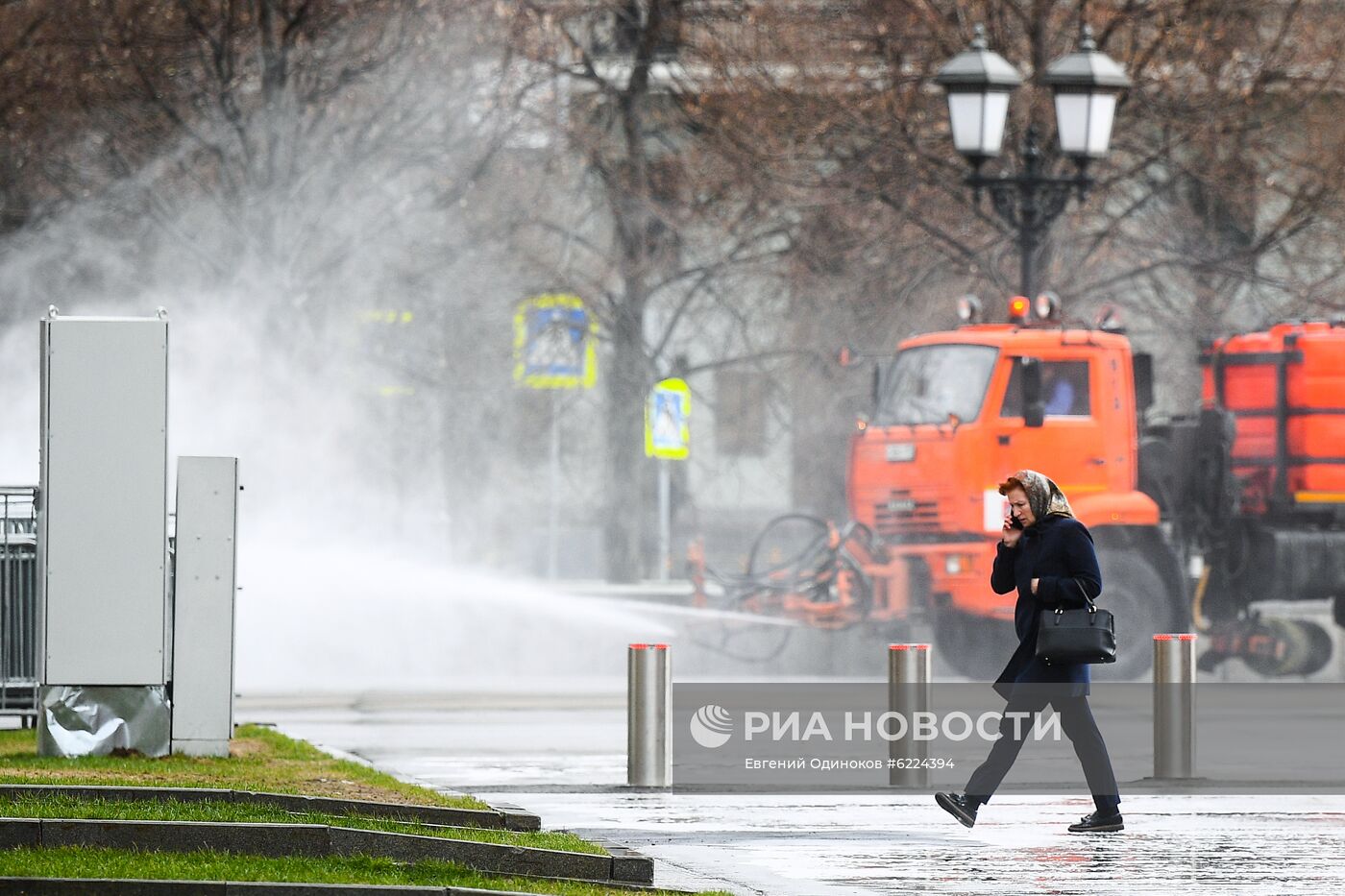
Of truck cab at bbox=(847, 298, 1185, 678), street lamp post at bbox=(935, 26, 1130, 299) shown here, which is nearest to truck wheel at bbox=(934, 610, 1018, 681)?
truck cab at bbox=(847, 298, 1185, 678)

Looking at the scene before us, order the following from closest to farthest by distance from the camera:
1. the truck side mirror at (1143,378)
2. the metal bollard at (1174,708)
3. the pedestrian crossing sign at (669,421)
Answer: the metal bollard at (1174,708), the truck side mirror at (1143,378), the pedestrian crossing sign at (669,421)

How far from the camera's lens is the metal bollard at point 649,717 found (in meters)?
12.4

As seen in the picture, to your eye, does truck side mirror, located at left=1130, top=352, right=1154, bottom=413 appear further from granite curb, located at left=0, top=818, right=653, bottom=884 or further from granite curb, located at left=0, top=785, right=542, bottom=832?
granite curb, located at left=0, top=818, right=653, bottom=884

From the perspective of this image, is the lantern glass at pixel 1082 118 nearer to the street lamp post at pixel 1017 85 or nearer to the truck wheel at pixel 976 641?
the street lamp post at pixel 1017 85

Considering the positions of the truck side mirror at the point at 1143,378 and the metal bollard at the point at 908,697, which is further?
the truck side mirror at the point at 1143,378

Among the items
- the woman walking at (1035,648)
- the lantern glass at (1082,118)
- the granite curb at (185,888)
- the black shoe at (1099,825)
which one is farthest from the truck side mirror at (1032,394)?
the granite curb at (185,888)

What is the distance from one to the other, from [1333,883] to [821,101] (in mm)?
16804

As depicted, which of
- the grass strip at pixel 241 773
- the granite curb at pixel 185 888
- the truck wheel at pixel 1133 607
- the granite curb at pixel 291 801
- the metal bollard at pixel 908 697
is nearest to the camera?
the granite curb at pixel 185 888

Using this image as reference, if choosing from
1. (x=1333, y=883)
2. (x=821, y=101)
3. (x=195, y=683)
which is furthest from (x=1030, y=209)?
(x=1333, y=883)

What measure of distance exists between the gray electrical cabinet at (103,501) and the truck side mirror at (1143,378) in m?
10.8

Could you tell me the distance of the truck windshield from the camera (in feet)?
67.4

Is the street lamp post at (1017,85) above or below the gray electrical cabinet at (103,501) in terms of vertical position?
above

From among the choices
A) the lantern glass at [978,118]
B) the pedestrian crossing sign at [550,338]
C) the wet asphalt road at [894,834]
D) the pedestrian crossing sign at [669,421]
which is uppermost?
the lantern glass at [978,118]

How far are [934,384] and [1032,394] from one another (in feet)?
3.50
